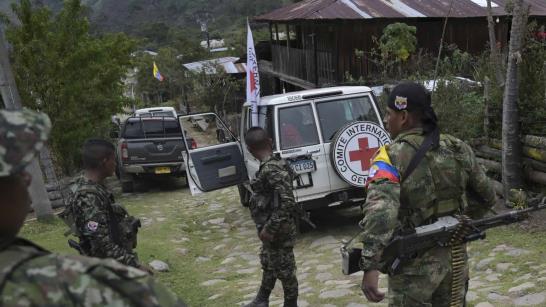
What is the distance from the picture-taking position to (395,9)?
54.7 feet

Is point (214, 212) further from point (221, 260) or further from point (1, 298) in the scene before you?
point (1, 298)

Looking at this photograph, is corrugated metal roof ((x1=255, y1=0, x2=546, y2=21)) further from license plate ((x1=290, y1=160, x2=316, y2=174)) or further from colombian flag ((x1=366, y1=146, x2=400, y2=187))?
colombian flag ((x1=366, y1=146, x2=400, y2=187))

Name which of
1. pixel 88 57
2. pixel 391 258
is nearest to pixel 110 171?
pixel 391 258

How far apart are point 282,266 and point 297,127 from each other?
3.09 m

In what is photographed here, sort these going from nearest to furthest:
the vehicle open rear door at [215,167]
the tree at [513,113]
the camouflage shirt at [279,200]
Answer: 1. the camouflage shirt at [279,200]
2. the tree at [513,113]
3. the vehicle open rear door at [215,167]

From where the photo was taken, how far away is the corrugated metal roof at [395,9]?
15.9 metres

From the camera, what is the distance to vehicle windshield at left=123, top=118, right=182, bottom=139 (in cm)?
1345

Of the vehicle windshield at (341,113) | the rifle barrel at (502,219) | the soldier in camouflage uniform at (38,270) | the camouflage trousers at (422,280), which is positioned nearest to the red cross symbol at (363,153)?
the vehicle windshield at (341,113)

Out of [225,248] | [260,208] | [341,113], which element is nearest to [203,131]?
[225,248]

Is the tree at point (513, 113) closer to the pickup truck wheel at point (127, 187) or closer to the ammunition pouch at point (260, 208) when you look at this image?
the ammunition pouch at point (260, 208)

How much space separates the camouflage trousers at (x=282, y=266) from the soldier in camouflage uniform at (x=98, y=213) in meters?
1.50

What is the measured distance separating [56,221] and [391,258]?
7772 mm

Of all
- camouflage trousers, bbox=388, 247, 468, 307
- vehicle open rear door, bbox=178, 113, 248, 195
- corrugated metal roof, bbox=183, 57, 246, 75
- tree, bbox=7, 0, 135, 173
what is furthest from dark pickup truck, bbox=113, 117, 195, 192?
corrugated metal roof, bbox=183, 57, 246, 75

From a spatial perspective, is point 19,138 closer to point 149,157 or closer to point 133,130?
point 149,157
